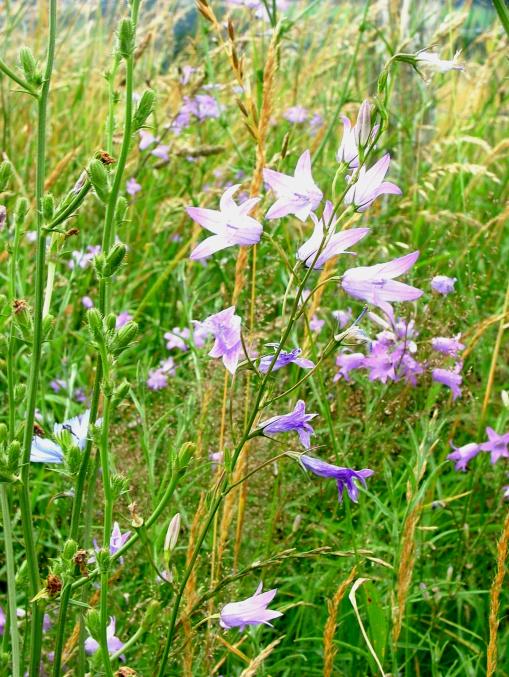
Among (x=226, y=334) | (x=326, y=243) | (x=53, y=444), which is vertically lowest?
(x=53, y=444)

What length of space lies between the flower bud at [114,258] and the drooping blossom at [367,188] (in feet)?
0.83

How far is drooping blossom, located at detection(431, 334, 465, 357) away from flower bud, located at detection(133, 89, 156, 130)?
1.05m

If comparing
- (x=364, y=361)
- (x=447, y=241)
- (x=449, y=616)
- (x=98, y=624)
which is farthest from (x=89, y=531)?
(x=447, y=241)

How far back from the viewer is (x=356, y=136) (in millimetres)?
963

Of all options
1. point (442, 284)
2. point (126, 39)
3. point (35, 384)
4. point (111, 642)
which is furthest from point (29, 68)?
point (442, 284)

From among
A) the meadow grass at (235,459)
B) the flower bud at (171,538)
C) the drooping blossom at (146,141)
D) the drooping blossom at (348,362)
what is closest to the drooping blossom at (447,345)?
the meadow grass at (235,459)

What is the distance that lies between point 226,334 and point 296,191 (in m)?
0.18

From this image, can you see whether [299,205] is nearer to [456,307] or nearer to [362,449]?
[362,449]

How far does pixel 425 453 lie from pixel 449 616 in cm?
56

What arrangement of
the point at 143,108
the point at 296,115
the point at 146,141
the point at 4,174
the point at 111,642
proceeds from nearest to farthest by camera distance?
the point at 143,108
the point at 4,174
the point at 111,642
the point at 146,141
the point at 296,115

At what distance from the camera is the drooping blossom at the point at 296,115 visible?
4.07 meters

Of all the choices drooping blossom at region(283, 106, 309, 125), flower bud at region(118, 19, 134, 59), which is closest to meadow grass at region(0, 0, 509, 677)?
flower bud at region(118, 19, 134, 59)

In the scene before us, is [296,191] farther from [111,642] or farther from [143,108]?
[111,642]

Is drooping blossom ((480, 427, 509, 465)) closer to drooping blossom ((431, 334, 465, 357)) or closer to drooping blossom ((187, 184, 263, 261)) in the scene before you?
drooping blossom ((431, 334, 465, 357))
